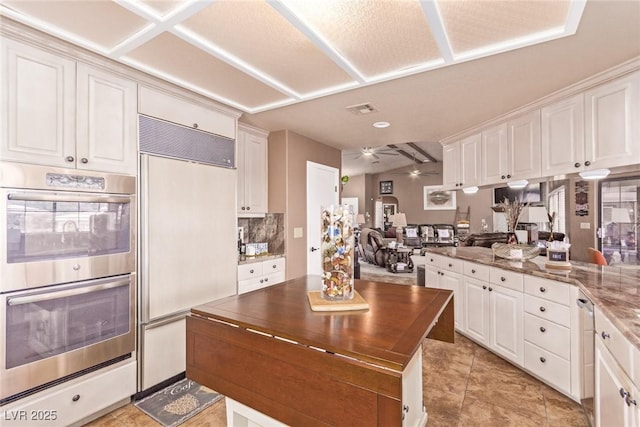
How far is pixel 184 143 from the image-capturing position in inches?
103

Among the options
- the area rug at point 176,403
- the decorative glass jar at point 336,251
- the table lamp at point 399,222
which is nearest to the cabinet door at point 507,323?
the decorative glass jar at point 336,251

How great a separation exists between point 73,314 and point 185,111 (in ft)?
5.68

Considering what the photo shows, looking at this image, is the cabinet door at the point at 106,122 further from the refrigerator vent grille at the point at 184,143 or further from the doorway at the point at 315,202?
the doorway at the point at 315,202

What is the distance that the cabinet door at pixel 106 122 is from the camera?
78.9 inches

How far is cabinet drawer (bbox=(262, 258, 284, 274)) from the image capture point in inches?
138

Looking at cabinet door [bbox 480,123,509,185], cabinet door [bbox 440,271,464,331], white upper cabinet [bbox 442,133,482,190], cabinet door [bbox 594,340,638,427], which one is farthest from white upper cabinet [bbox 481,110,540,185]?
cabinet door [bbox 594,340,638,427]

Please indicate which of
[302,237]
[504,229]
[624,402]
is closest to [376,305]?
[624,402]

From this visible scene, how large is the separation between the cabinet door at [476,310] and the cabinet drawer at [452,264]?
0.48 feet

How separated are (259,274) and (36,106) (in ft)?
7.59

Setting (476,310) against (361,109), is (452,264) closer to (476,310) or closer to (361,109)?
(476,310)

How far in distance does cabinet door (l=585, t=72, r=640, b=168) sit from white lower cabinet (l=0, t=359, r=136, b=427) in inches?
151

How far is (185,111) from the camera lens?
8.62ft

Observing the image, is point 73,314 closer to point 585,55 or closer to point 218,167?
point 218,167

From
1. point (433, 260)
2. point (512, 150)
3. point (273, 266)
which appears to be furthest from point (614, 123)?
point (273, 266)
